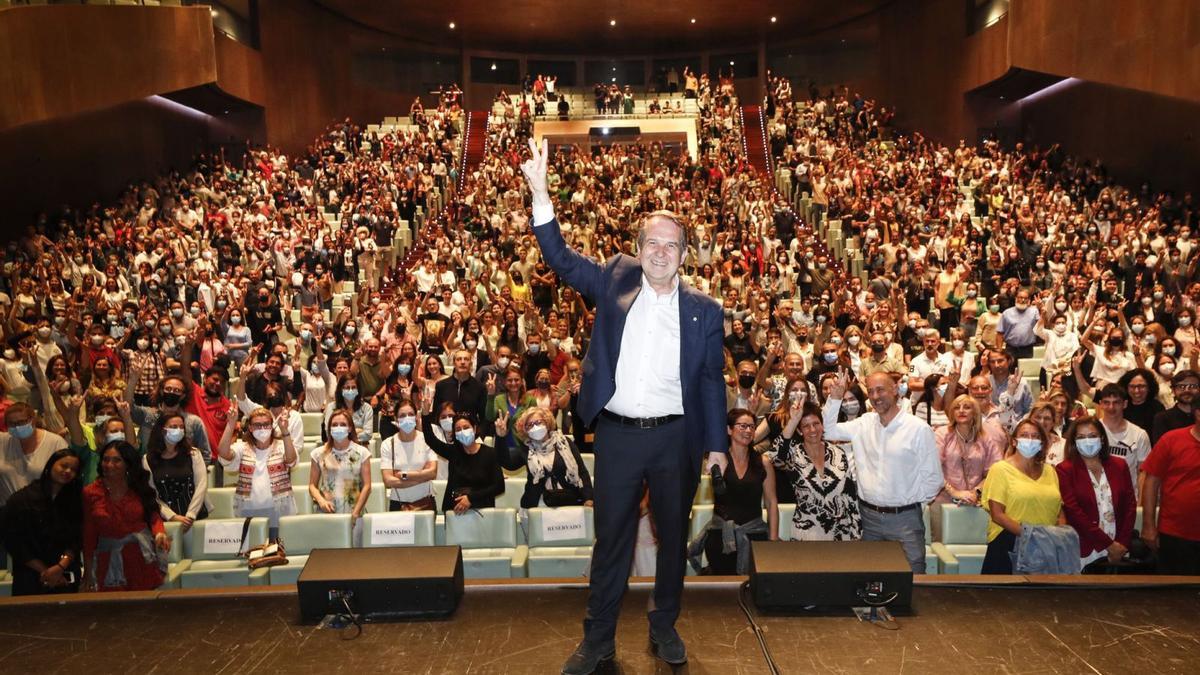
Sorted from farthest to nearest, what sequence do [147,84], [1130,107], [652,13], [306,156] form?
[652,13]
[306,156]
[1130,107]
[147,84]

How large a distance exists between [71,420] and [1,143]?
7970mm

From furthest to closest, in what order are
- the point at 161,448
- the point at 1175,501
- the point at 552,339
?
the point at 552,339 → the point at 161,448 → the point at 1175,501

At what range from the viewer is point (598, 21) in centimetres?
2223

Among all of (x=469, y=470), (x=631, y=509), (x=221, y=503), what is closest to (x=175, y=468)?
(x=221, y=503)

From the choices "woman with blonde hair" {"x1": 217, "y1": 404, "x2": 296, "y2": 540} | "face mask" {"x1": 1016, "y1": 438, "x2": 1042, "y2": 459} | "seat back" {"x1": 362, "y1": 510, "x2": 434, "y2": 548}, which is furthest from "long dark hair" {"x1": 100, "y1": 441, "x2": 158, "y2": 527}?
"face mask" {"x1": 1016, "y1": 438, "x2": 1042, "y2": 459}

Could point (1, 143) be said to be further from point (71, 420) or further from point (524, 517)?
point (524, 517)

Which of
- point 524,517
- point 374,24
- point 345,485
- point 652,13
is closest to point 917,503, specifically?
point 524,517

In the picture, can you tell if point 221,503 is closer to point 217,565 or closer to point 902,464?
point 217,565

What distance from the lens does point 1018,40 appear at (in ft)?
48.9

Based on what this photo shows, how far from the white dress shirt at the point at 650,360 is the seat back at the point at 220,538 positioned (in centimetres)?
296

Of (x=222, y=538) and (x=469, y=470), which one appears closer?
(x=222, y=538)

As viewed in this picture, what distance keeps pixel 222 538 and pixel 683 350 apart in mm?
3229

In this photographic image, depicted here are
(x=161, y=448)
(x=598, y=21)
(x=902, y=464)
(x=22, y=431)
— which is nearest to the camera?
(x=902, y=464)

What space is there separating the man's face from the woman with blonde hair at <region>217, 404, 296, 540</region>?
3212 millimetres
